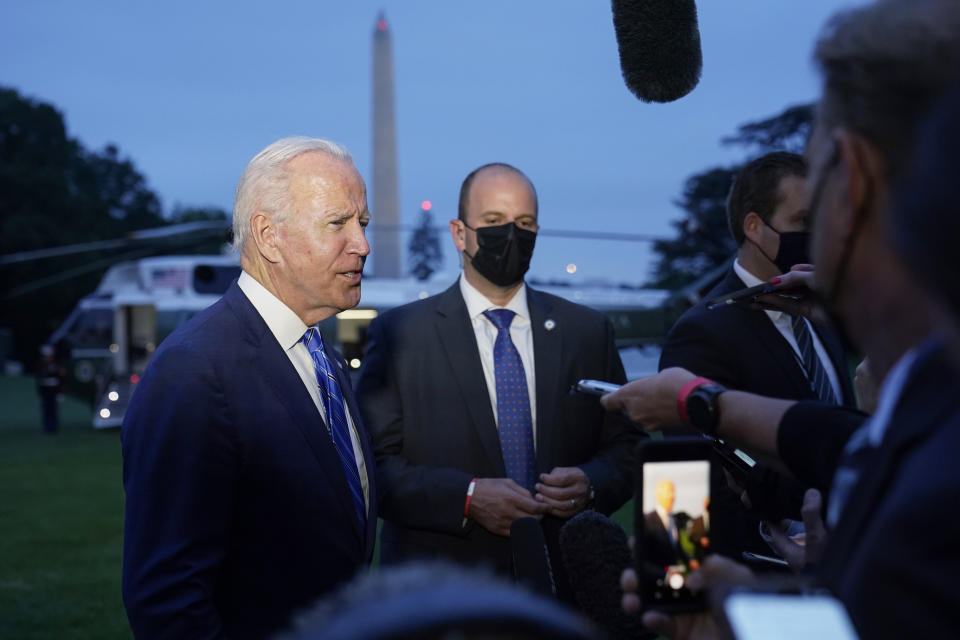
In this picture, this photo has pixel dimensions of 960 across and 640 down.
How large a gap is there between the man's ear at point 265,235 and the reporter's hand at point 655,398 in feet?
4.26

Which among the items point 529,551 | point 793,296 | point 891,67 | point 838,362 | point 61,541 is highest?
point 891,67

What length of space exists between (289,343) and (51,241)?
60819mm

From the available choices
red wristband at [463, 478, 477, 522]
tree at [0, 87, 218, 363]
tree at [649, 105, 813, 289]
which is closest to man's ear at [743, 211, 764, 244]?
red wristband at [463, 478, 477, 522]

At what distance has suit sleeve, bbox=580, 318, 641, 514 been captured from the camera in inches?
139

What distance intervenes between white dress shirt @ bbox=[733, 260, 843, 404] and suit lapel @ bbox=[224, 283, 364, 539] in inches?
61.9

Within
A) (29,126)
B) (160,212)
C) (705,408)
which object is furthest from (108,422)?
(160,212)

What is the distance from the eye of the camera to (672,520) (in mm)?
1389

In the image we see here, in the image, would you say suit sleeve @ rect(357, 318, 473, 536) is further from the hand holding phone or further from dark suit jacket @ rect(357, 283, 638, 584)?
the hand holding phone

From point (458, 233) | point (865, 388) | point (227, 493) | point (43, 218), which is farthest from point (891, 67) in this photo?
point (43, 218)

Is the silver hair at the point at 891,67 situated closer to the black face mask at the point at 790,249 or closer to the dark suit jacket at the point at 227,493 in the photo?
the dark suit jacket at the point at 227,493

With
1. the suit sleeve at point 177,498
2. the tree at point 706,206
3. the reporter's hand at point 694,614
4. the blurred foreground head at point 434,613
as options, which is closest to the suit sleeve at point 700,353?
the suit sleeve at point 177,498

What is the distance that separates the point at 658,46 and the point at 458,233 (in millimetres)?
2426

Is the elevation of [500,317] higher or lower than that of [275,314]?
lower

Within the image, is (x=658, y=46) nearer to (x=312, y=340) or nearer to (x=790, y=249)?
(x=312, y=340)
